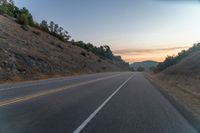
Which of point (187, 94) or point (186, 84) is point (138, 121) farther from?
point (186, 84)

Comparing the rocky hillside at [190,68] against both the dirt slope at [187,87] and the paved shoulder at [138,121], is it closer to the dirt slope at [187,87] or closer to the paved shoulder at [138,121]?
the dirt slope at [187,87]

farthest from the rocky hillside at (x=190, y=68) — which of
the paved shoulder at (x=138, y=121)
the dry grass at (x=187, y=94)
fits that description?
the paved shoulder at (x=138, y=121)

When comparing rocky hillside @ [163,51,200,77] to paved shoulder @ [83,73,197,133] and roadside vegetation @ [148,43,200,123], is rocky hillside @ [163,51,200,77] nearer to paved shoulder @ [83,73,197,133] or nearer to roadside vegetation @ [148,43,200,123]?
roadside vegetation @ [148,43,200,123]

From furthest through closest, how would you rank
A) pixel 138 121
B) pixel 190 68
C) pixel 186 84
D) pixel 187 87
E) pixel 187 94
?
pixel 190 68
pixel 186 84
pixel 187 87
pixel 187 94
pixel 138 121

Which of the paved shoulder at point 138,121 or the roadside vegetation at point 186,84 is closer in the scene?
the paved shoulder at point 138,121

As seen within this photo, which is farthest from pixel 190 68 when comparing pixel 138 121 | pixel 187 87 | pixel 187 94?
pixel 138 121

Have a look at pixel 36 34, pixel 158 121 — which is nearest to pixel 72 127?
pixel 158 121

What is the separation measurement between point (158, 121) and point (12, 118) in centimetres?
437

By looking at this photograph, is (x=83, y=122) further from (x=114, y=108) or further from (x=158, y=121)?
(x=114, y=108)

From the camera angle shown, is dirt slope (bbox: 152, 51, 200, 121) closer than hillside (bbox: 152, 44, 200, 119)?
Yes

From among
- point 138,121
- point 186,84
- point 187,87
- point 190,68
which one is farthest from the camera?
point 190,68

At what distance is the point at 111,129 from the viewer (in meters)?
8.43

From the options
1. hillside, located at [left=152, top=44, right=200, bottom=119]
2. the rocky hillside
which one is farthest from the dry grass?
the rocky hillside

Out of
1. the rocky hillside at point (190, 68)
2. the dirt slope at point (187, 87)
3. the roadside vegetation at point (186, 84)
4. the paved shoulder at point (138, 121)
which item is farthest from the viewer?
the rocky hillside at point (190, 68)
